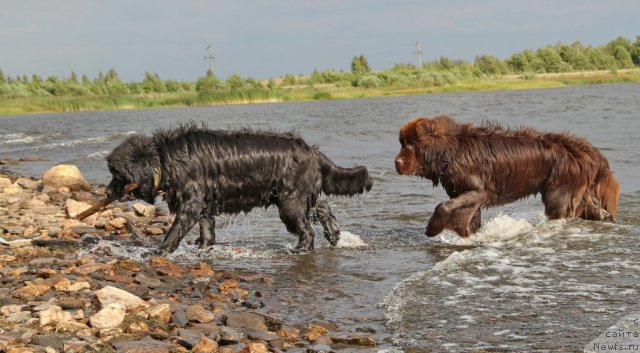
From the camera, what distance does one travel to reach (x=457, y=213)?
8695 millimetres

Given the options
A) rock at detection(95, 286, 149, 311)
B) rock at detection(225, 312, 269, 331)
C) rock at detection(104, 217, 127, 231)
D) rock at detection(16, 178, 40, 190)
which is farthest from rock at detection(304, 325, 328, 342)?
rock at detection(16, 178, 40, 190)

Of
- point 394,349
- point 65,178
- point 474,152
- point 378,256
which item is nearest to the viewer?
point 394,349

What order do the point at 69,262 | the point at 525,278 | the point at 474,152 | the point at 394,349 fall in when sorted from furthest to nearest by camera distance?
the point at 474,152, the point at 69,262, the point at 525,278, the point at 394,349

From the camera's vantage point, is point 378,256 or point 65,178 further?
point 65,178

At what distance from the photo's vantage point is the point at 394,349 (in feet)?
17.0

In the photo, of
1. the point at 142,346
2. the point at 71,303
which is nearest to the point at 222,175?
the point at 71,303

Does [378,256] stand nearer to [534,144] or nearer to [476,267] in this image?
[476,267]

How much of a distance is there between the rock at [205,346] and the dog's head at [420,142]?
427 cm

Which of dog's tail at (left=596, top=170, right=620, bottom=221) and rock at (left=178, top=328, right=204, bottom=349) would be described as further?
dog's tail at (left=596, top=170, right=620, bottom=221)

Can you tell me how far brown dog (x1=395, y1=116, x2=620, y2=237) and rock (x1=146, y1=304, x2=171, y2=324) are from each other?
12.6ft

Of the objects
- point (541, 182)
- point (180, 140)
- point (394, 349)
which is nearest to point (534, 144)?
point (541, 182)

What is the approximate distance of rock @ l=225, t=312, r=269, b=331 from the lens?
222 inches

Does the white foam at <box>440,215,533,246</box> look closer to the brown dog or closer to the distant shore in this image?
the brown dog

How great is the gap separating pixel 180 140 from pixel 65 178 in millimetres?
6242
